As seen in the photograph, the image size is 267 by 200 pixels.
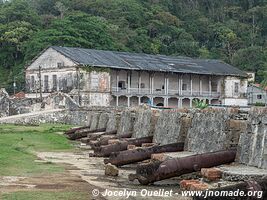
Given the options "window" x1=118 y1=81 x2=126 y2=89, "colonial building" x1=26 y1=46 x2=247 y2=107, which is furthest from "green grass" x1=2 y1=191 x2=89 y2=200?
"window" x1=118 y1=81 x2=126 y2=89

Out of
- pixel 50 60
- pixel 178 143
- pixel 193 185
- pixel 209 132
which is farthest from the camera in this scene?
pixel 50 60

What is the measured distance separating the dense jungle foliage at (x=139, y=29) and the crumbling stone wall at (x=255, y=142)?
47021mm

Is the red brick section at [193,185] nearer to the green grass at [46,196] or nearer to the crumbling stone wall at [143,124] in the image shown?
the green grass at [46,196]

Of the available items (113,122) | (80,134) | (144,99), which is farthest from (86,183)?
(144,99)

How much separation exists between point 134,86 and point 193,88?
7.83 m

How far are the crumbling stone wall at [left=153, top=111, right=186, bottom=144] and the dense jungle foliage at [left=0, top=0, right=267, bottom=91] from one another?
139 feet

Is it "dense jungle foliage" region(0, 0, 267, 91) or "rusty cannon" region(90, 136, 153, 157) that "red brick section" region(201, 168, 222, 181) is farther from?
"dense jungle foliage" region(0, 0, 267, 91)

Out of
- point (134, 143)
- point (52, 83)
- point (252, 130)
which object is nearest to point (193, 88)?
point (52, 83)

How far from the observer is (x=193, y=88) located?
58.8m

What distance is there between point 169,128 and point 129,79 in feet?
127

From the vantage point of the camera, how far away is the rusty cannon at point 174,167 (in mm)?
10516

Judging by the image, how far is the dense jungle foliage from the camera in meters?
63.4

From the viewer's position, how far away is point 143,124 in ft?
60.3

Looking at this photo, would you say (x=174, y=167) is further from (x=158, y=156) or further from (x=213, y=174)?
(x=158, y=156)
